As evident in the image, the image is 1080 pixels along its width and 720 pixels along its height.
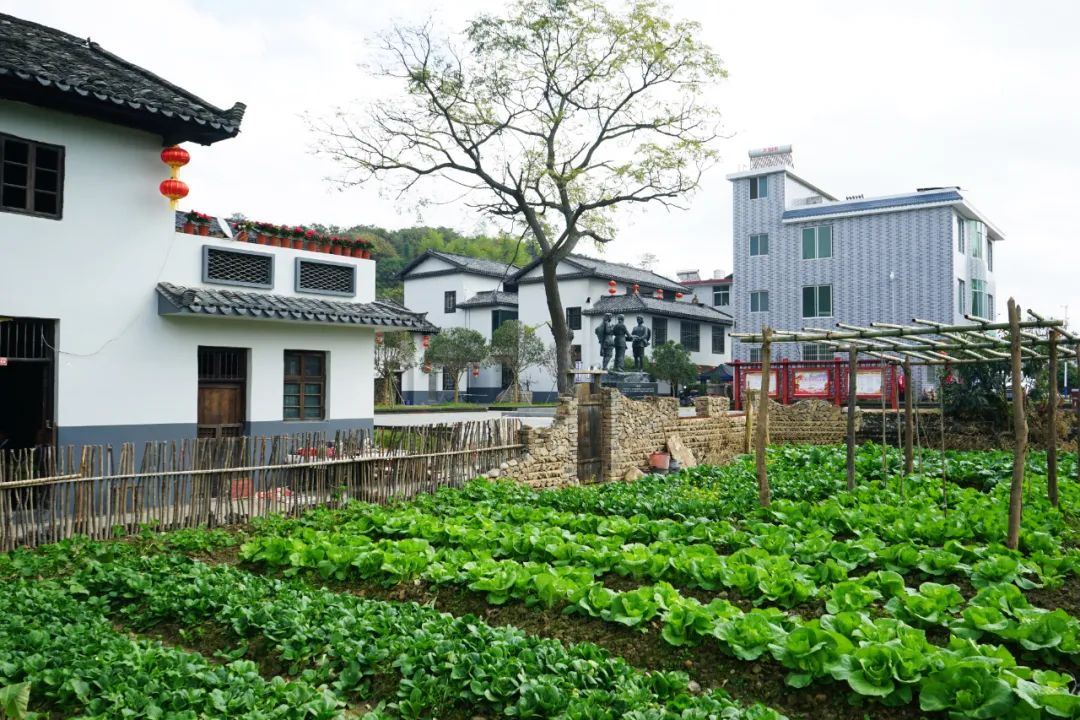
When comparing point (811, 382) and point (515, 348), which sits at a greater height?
point (515, 348)

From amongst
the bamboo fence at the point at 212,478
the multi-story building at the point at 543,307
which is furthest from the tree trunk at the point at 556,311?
the multi-story building at the point at 543,307

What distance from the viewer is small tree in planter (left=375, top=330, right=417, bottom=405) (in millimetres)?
36562

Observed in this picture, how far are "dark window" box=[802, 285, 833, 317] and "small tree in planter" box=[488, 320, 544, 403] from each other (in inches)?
502

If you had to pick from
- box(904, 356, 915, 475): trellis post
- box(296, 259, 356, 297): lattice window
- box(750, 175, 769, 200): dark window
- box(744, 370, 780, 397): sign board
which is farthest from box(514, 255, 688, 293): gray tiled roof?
box(904, 356, 915, 475): trellis post

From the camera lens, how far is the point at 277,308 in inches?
484

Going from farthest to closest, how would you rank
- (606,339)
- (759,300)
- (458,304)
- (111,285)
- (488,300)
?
(458,304), (488,300), (759,300), (606,339), (111,285)

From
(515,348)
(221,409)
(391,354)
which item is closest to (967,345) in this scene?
(221,409)

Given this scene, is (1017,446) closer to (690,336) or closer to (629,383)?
(629,383)

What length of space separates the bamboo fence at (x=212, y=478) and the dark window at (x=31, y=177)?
127 inches

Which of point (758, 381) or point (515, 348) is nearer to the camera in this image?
point (758, 381)

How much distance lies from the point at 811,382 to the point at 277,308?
15667mm

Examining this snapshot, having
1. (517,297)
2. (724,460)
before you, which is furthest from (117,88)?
(517,297)

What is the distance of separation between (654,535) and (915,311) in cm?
2747

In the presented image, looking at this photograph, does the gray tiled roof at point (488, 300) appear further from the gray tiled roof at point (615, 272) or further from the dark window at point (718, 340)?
the dark window at point (718, 340)
